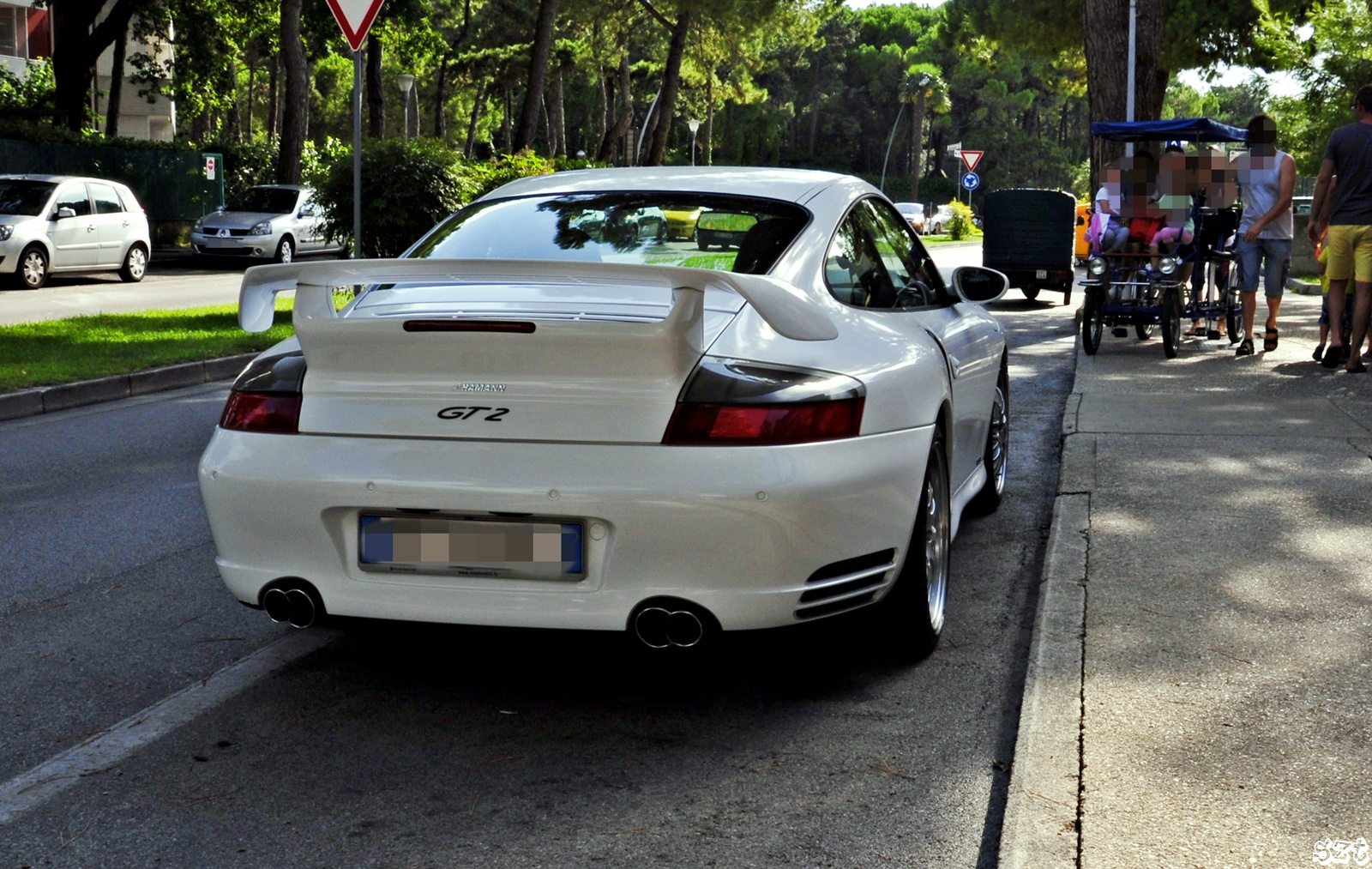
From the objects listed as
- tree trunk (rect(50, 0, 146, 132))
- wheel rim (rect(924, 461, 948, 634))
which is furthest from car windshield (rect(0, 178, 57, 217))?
wheel rim (rect(924, 461, 948, 634))

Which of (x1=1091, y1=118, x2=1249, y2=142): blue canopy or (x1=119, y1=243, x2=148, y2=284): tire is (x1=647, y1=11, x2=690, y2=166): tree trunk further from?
(x1=1091, y1=118, x2=1249, y2=142): blue canopy

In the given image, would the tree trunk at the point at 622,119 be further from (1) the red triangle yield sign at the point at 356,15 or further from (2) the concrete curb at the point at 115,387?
(1) the red triangle yield sign at the point at 356,15

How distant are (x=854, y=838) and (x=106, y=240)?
21072mm

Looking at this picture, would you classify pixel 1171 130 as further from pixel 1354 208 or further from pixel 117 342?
pixel 117 342

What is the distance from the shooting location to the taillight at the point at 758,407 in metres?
3.61

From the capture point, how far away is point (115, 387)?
417 inches

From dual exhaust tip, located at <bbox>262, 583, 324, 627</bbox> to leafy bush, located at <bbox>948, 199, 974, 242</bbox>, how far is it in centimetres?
5167

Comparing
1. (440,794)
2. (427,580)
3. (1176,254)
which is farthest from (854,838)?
(1176,254)

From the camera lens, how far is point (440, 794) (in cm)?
345

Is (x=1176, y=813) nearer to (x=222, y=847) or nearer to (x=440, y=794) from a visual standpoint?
(x=440, y=794)

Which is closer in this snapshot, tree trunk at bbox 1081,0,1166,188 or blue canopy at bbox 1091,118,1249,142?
blue canopy at bbox 1091,118,1249,142

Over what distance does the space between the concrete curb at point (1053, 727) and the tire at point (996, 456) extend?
0.57 metres

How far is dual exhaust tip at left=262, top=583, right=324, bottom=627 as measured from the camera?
12.5 ft

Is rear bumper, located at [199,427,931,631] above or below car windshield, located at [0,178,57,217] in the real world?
below
